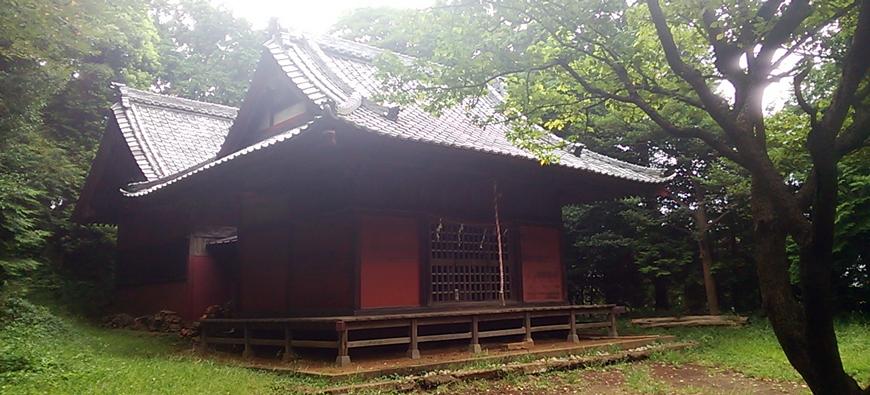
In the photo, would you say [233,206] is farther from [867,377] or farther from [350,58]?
[867,377]

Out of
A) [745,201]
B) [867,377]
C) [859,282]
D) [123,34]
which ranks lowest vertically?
[867,377]

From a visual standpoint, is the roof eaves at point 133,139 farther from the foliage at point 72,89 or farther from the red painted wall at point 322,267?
the red painted wall at point 322,267

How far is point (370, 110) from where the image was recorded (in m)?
9.52

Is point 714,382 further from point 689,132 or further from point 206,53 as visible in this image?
point 206,53

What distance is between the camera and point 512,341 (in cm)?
1184

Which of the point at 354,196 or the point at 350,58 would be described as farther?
the point at 350,58

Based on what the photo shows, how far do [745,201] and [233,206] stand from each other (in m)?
12.6

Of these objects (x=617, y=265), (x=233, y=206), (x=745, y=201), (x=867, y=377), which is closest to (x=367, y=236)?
(x=233, y=206)

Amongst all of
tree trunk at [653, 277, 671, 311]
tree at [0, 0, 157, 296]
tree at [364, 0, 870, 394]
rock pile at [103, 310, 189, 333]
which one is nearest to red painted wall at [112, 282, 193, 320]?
rock pile at [103, 310, 189, 333]

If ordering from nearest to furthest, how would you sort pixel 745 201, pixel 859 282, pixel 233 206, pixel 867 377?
1. pixel 867 377
2. pixel 233 206
3. pixel 859 282
4. pixel 745 201

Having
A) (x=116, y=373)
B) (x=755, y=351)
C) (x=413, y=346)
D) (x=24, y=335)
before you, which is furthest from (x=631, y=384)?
(x=24, y=335)

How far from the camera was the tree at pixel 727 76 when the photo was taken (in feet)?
15.2

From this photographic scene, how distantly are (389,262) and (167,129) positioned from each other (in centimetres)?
1096

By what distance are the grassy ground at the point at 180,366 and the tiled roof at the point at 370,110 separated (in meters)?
3.37
